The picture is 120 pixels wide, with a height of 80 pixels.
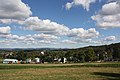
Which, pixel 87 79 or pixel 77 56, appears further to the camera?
pixel 77 56

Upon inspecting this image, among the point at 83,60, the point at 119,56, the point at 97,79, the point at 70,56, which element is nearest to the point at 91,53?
the point at 83,60

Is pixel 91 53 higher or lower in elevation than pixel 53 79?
higher

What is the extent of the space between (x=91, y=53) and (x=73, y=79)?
4969 inches

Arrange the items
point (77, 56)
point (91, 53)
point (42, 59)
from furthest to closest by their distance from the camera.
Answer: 1. point (42, 59)
2. point (77, 56)
3. point (91, 53)

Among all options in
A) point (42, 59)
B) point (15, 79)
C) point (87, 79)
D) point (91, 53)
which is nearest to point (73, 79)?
point (87, 79)

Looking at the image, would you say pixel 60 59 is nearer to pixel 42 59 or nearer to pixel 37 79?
pixel 42 59

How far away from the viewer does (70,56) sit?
18850 cm

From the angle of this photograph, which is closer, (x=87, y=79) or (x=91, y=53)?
(x=87, y=79)

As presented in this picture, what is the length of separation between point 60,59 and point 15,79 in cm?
15241

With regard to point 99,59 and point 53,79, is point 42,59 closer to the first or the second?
point 99,59

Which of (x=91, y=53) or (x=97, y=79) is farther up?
(x=91, y=53)

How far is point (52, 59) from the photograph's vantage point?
7397 inches

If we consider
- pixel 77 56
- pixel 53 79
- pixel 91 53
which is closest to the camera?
pixel 53 79

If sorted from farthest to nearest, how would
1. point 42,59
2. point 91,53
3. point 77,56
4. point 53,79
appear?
point 42,59 < point 77,56 < point 91,53 < point 53,79
